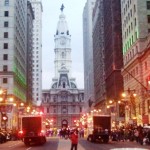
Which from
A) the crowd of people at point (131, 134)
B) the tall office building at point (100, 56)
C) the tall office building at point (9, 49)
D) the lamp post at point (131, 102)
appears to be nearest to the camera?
the crowd of people at point (131, 134)

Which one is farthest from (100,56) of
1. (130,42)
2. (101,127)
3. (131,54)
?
(101,127)

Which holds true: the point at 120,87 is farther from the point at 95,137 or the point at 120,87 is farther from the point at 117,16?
the point at 95,137

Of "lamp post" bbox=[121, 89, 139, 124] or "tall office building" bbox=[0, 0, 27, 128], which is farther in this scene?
"tall office building" bbox=[0, 0, 27, 128]

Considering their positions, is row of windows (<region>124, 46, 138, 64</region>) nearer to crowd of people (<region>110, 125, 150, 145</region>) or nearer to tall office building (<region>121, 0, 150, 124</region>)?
tall office building (<region>121, 0, 150, 124</region>)

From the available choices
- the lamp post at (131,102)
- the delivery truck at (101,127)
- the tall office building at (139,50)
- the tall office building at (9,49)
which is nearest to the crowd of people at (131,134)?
the lamp post at (131,102)

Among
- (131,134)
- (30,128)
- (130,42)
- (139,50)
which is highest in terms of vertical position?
(130,42)

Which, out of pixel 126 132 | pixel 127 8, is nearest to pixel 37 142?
pixel 126 132

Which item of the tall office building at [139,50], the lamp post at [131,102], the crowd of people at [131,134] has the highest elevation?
the tall office building at [139,50]

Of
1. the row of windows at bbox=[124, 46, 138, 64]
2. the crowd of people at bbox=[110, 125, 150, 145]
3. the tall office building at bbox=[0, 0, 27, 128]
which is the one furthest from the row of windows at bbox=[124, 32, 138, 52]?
the tall office building at bbox=[0, 0, 27, 128]

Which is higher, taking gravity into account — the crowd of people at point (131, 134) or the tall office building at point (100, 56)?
the tall office building at point (100, 56)

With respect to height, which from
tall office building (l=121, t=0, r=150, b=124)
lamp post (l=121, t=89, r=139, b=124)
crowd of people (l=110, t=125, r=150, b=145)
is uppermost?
tall office building (l=121, t=0, r=150, b=124)

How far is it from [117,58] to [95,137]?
5026 cm

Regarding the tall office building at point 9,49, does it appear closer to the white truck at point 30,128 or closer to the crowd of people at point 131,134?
the crowd of people at point 131,134

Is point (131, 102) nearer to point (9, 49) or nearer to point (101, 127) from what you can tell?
point (101, 127)
